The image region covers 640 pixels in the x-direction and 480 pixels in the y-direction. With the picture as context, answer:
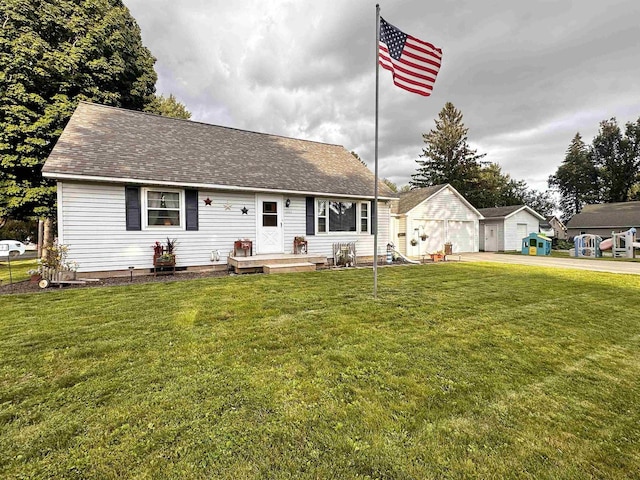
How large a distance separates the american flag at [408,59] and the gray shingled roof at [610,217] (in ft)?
116

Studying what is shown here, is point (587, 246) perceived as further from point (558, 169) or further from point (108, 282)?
point (558, 169)

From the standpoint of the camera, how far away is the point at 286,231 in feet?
36.2

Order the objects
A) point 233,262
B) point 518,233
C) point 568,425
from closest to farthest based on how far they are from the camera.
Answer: point 568,425 < point 233,262 < point 518,233

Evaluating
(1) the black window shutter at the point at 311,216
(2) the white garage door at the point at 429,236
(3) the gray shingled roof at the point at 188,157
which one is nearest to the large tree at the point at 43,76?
(3) the gray shingled roof at the point at 188,157

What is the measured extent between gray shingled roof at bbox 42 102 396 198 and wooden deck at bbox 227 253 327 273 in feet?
8.05

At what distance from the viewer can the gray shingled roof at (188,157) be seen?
27.9 ft

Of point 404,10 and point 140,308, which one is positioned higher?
point 404,10

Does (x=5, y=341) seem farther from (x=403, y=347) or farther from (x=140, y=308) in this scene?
(x=403, y=347)

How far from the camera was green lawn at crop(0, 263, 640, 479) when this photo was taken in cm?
179

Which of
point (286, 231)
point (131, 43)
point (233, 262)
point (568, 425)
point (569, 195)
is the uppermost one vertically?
point (131, 43)

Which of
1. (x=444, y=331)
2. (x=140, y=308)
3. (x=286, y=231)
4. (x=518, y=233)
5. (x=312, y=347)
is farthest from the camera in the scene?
(x=518, y=233)

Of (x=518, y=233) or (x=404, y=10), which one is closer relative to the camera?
(x=404, y=10)

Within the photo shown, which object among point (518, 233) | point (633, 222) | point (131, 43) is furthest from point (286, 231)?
point (633, 222)

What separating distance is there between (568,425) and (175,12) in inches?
669
